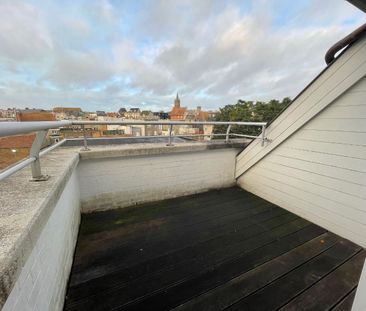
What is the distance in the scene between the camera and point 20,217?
0.64 metres

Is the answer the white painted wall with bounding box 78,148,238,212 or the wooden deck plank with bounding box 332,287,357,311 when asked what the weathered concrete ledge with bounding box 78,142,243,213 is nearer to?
the white painted wall with bounding box 78,148,238,212

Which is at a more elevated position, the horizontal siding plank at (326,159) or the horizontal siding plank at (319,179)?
the horizontal siding plank at (326,159)

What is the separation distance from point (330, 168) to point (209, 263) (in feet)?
5.56

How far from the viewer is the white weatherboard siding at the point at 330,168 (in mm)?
1732

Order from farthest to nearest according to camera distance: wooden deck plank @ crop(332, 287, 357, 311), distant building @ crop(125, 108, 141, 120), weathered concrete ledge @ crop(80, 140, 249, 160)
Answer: distant building @ crop(125, 108, 141, 120)
weathered concrete ledge @ crop(80, 140, 249, 160)
wooden deck plank @ crop(332, 287, 357, 311)

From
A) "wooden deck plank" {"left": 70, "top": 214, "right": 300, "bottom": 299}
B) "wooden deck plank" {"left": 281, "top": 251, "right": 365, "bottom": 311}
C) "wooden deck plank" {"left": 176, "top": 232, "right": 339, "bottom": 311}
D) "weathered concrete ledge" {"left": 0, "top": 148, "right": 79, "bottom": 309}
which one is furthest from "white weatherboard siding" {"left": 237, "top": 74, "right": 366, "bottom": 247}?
"weathered concrete ledge" {"left": 0, "top": 148, "right": 79, "bottom": 309}

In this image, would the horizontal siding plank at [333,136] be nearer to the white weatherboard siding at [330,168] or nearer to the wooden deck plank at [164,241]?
the white weatherboard siding at [330,168]

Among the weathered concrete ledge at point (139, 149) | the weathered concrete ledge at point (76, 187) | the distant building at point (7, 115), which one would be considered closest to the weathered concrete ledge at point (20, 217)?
the weathered concrete ledge at point (76, 187)

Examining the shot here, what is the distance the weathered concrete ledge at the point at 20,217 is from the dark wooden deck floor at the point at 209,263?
0.86m

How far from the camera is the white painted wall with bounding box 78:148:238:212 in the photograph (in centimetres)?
229

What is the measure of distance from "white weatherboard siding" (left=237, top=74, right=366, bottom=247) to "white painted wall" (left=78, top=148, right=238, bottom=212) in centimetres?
91

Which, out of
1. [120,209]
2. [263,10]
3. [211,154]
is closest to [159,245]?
[120,209]

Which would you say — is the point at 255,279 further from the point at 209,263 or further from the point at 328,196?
the point at 328,196

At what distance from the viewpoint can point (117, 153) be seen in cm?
227
